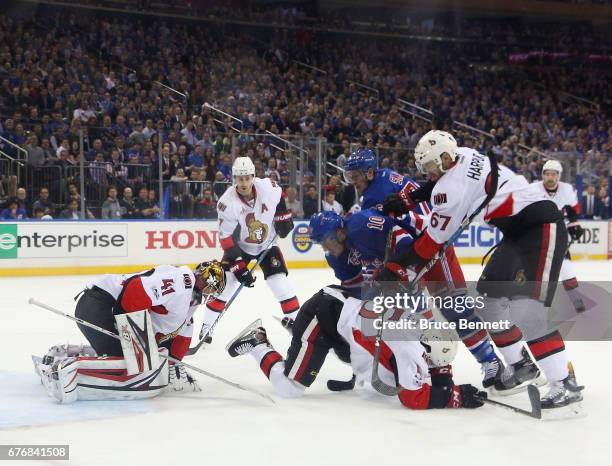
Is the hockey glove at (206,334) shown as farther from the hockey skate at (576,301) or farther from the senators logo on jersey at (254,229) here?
the hockey skate at (576,301)

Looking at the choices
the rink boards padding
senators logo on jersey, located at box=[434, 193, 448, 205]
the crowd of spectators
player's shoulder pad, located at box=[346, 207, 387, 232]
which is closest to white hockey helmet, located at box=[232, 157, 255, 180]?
player's shoulder pad, located at box=[346, 207, 387, 232]

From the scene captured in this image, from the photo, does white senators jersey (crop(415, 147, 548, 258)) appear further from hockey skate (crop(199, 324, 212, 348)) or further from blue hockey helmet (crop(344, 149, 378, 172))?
hockey skate (crop(199, 324, 212, 348))

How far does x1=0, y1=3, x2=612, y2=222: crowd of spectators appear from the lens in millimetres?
10477

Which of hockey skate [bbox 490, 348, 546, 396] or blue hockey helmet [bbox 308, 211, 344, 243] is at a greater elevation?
blue hockey helmet [bbox 308, 211, 344, 243]

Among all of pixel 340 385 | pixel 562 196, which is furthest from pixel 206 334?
pixel 562 196

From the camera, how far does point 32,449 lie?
3221 millimetres

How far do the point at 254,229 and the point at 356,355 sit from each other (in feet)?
6.98

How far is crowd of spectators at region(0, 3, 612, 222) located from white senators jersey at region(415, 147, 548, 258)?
23.3 ft

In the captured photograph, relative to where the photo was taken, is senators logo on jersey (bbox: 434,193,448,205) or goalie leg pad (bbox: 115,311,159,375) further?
goalie leg pad (bbox: 115,311,159,375)

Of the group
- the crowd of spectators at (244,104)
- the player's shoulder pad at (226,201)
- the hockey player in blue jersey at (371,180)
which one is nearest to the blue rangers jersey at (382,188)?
the hockey player in blue jersey at (371,180)

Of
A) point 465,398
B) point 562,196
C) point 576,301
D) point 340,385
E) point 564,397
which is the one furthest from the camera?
point 562,196

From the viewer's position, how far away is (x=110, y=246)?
1044 cm

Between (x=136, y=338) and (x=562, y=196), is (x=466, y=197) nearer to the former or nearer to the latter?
(x=136, y=338)

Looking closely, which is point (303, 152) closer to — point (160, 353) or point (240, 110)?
point (240, 110)
